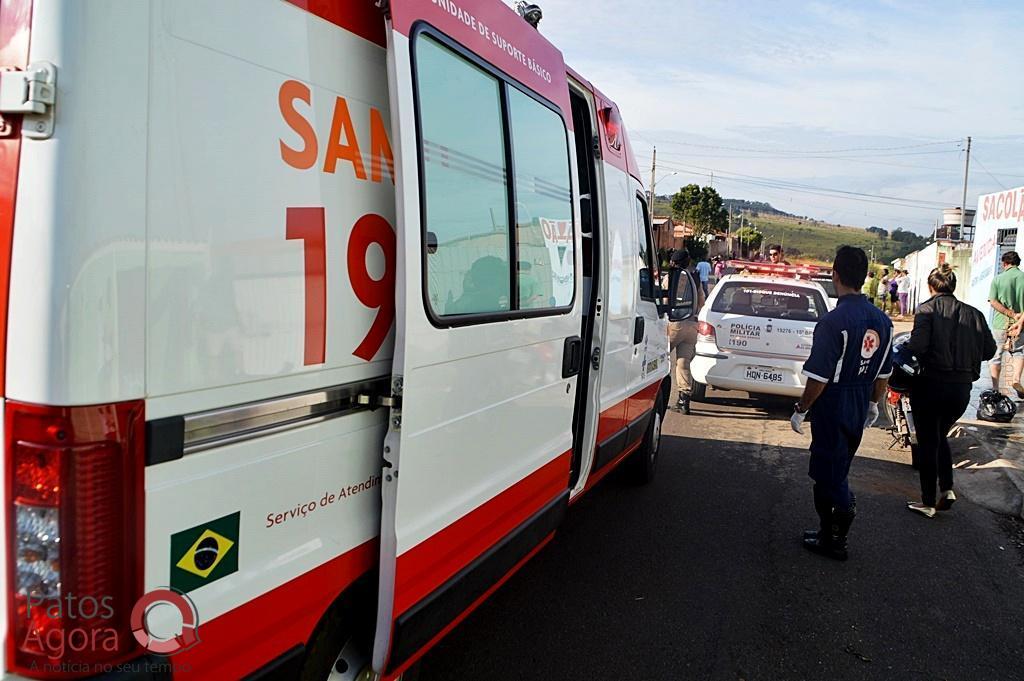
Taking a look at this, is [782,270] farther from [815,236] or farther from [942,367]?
[815,236]

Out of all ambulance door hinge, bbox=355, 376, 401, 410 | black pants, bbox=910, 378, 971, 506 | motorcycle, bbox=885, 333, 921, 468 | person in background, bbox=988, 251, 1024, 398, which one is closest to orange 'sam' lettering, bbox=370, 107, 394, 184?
ambulance door hinge, bbox=355, 376, 401, 410

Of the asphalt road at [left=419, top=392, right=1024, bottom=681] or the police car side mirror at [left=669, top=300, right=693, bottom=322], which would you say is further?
the police car side mirror at [left=669, top=300, right=693, bottom=322]

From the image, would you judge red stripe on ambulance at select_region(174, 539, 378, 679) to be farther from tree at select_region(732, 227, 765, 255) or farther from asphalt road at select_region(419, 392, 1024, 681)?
tree at select_region(732, 227, 765, 255)

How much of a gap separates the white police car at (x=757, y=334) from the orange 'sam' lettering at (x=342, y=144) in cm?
701

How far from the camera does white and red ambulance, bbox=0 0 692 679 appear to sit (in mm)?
1451

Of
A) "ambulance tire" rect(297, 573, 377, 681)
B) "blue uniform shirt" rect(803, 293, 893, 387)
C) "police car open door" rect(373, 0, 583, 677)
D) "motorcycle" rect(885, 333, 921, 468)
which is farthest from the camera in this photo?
"motorcycle" rect(885, 333, 921, 468)

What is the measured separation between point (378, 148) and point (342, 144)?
6.2 inches

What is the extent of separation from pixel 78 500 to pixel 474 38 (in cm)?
193

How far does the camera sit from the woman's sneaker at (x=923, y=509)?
17.8ft

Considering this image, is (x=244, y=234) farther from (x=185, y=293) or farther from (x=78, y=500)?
(x=78, y=500)

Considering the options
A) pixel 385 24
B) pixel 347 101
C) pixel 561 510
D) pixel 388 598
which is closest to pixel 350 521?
pixel 388 598

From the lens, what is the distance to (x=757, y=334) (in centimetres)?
851

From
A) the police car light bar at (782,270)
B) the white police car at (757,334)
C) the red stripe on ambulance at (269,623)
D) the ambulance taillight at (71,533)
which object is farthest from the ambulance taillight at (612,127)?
the police car light bar at (782,270)

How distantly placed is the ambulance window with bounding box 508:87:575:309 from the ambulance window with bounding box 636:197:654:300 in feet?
5.59
